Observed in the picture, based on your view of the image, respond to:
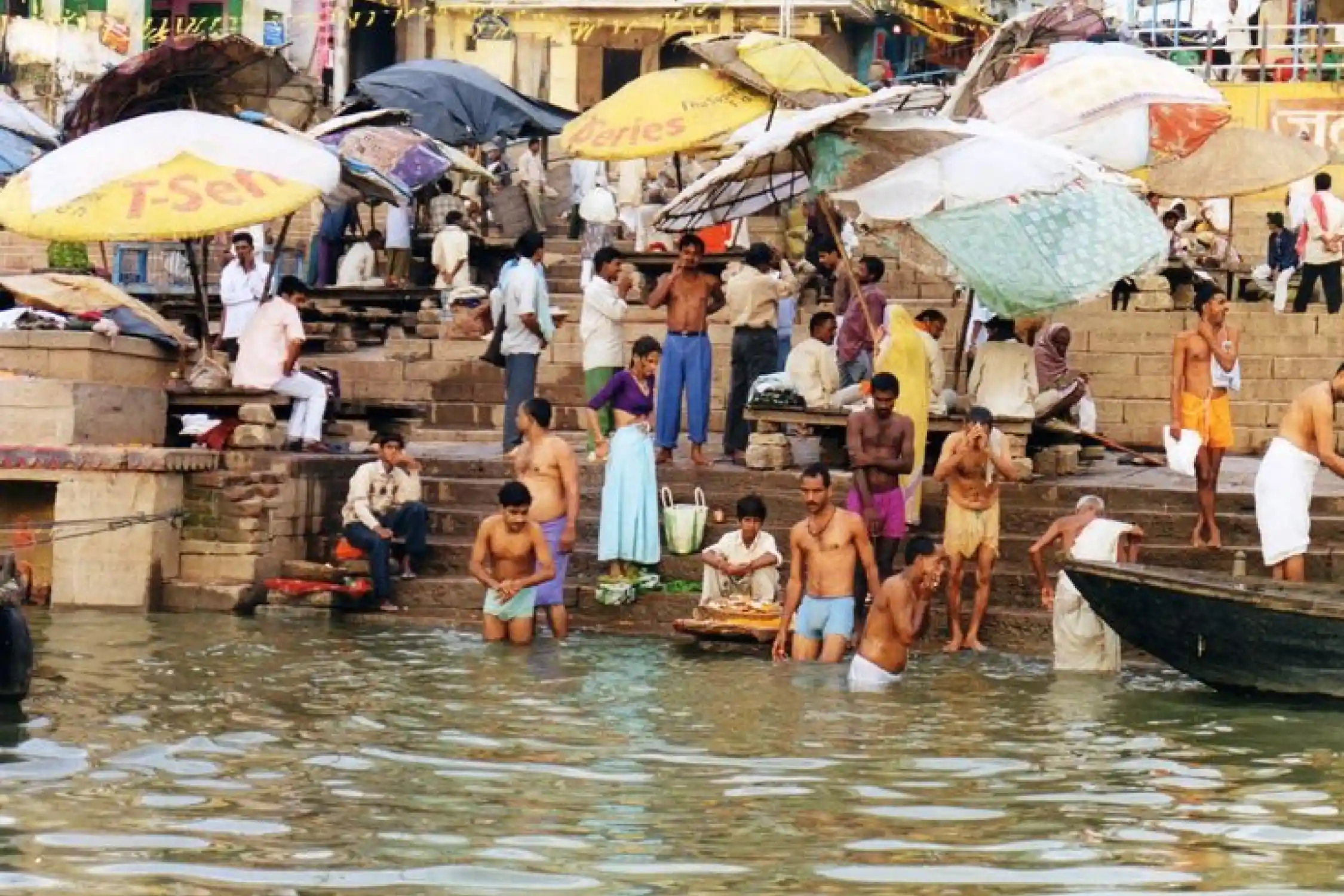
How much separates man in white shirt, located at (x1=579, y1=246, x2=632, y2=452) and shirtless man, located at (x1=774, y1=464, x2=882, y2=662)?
3452 mm

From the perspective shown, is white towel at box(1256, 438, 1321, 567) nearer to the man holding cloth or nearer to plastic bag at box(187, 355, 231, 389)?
the man holding cloth

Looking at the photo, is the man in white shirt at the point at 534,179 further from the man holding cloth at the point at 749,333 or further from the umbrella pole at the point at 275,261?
the man holding cloth at the point at 749,333

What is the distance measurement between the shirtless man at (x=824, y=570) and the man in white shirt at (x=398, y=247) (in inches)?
401

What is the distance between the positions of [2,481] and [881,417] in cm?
517

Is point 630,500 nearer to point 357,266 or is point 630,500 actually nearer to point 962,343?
point 962,343

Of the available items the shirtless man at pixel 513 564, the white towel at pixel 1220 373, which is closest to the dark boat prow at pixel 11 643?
the shirtless man at pixel 513 564

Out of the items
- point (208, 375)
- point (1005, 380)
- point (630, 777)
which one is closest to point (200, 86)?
point (208, 375)

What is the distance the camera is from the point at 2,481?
15914mm

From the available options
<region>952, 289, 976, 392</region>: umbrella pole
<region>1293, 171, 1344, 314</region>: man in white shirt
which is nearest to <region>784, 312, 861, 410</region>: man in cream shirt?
<region>952, 289, 976, 392</region>: umbrella pole

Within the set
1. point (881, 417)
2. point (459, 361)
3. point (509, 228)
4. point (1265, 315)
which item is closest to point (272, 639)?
point (881, 417)

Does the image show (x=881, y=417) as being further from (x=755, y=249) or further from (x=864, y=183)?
(x=755, y=249)

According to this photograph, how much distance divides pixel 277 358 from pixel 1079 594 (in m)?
5.45

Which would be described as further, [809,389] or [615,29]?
[615,29]

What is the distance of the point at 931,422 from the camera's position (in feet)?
52.7
